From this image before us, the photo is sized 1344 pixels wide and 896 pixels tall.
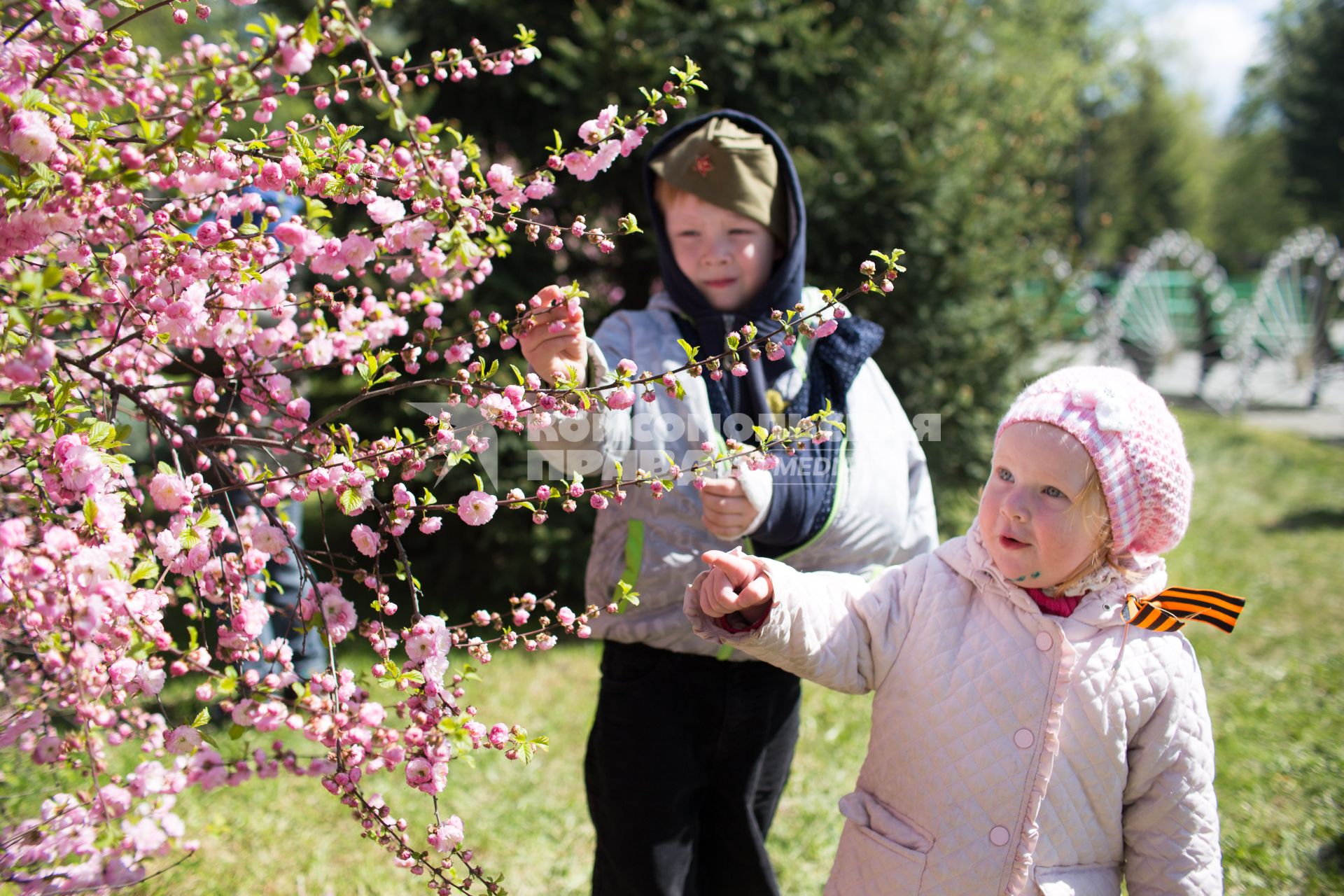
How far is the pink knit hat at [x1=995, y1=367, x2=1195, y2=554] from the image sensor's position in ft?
5.23

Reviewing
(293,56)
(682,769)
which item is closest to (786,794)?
(682,769)

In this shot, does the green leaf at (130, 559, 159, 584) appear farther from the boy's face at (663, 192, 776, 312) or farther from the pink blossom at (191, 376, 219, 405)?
the boy's face at (663, 192, 776, 312)

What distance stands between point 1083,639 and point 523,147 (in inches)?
159

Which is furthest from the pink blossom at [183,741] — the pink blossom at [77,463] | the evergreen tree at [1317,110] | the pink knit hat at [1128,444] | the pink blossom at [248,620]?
the evergreen tree at [1317,110]

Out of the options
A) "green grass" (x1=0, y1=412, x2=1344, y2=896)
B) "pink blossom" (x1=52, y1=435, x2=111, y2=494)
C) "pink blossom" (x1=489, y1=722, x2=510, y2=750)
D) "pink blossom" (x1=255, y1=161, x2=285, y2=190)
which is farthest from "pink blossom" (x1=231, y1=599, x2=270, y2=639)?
"pink blossom" (x1=255, y1=161, x2=285, y2=190)

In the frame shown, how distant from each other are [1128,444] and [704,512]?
0.78 m

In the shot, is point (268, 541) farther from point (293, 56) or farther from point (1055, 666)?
point (1055, 666)

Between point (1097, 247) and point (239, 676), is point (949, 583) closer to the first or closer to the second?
point (239, 676)

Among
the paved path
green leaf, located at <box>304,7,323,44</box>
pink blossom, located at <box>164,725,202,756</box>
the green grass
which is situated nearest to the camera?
green leaf, located at <box>304,7,323,44</box>

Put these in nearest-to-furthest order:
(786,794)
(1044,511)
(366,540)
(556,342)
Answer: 1. (366,540)
2. (1044,511)
3. (556,342)
4. (786,794)

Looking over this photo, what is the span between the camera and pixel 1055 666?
65.0 inches

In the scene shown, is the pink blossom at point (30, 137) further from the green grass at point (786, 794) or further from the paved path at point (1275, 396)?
the paved path at point (1275, 396)

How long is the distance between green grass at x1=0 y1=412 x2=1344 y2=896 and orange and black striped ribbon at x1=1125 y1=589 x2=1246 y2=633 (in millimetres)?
1613

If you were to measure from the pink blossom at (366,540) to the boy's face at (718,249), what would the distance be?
0.96 m
